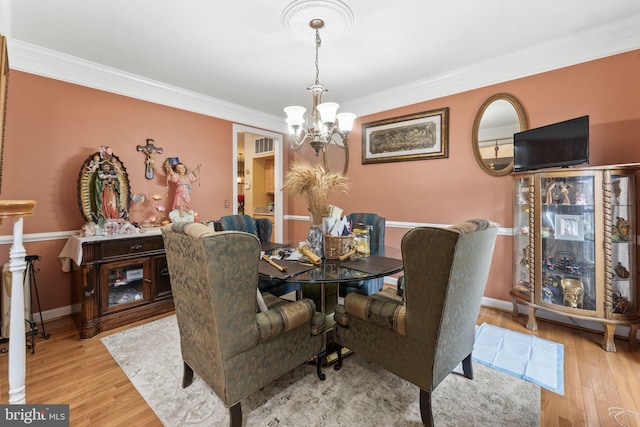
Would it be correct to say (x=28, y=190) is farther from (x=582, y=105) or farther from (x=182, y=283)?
(x=582, y=105)

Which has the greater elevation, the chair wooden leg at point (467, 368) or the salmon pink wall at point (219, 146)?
the salmon pink wall at point (219, 146)

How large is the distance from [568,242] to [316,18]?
9.40 feet

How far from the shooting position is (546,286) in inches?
102

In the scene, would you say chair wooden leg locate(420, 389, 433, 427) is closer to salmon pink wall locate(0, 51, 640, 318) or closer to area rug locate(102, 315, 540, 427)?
area rug locate(102, 315, 540, 427)

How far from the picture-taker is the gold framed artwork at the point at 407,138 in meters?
3.49

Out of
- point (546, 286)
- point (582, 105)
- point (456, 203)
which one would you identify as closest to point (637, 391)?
point (546, 286)

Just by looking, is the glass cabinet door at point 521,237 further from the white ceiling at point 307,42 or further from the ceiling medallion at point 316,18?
the ceiling medallion at point 316,18

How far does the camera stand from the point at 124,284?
287 cm

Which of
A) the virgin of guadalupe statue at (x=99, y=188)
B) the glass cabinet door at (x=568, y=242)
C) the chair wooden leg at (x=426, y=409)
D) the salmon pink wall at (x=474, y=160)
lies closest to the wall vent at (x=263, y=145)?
the salmon pink wall at (x=474, y=160)

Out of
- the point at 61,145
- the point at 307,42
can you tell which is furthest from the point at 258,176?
the point at 307,42

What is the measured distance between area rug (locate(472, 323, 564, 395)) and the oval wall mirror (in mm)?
1625

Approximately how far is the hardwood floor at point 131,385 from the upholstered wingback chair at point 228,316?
53 cm

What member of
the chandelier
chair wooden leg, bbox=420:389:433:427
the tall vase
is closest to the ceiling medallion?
the chandelier

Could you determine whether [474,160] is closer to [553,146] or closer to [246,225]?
[553,146]
